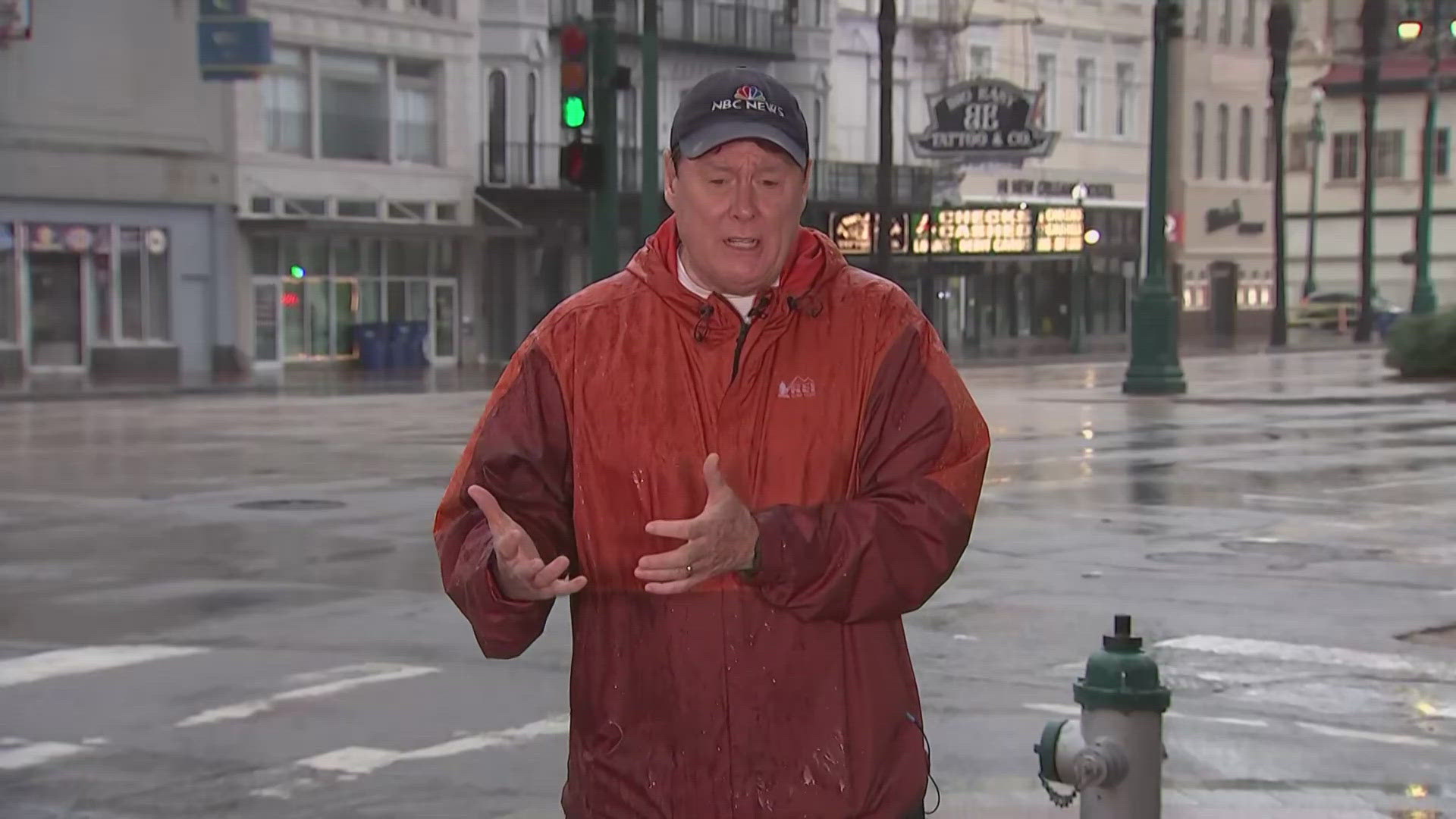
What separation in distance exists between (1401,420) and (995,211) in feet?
105

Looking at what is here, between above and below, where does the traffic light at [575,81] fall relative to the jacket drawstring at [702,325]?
above

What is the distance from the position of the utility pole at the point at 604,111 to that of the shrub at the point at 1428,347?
19588mm

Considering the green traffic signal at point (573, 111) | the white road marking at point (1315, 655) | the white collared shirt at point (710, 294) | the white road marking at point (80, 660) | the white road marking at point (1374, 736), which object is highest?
the green traffic signal at point (573, 111)

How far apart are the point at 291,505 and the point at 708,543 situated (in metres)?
13.0

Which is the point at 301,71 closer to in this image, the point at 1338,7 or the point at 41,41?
the point at 41,41

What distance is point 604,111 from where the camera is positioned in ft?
64.7

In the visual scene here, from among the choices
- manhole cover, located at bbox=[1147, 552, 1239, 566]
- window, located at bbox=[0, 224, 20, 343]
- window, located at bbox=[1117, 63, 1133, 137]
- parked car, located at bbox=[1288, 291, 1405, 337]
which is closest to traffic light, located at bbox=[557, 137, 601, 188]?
manhole cover, located at bbox=[1147, 552, 1239, 566]

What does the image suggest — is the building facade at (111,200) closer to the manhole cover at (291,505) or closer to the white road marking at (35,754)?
the manhole cover at (291,505)

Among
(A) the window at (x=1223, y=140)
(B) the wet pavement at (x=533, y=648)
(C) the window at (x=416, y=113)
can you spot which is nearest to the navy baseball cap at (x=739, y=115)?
(B) the wet pavement at (x=533, y=648)

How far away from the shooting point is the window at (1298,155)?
8206cm

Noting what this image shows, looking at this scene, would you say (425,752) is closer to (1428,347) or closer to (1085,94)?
(1428,347)

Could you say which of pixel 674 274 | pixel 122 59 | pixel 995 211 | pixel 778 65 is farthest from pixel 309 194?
pixel 674 274

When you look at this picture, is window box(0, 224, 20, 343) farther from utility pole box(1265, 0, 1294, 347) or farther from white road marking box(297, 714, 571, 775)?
white road marking box(297, 714, 571, 775)

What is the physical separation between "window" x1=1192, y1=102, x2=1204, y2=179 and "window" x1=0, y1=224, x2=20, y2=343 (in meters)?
39.3
